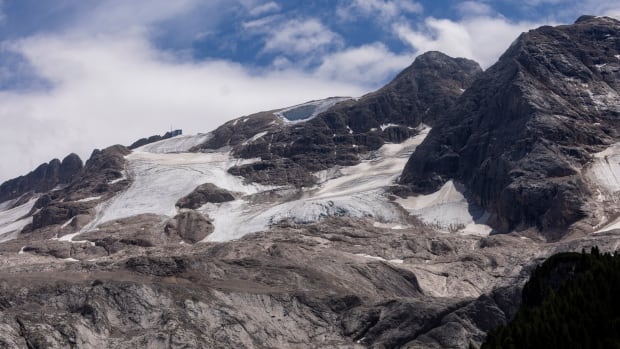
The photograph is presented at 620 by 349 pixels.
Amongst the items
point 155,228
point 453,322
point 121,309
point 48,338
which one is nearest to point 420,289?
point 453,322

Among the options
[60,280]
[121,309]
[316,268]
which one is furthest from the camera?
[316,268]

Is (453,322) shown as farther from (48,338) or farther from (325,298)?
(48,338)

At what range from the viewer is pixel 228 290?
12600 centimetres

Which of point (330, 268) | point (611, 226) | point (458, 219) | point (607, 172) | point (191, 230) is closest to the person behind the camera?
point (330, 268)

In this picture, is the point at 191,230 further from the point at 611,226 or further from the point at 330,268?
the point at 611,226

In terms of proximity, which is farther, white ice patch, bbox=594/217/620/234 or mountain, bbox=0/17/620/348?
white ice patch, bbox=594/217/620/234

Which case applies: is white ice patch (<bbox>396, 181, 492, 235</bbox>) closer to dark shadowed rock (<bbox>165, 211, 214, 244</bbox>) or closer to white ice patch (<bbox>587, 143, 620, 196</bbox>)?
white ice patch (<bbox>587, 143, 620, 196</bbox>)

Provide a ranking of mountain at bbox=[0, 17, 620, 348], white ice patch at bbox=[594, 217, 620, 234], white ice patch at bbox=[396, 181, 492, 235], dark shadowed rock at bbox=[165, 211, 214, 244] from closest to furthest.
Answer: mountain at bbox=[0, 17, 620, 348] → white ice patch at bbox=[594, 217, 620, 234] → white ice patch at bbox=[396, 181, 492, 235] → dark shadowed rock at bbox=[165, 211, 214, 244]

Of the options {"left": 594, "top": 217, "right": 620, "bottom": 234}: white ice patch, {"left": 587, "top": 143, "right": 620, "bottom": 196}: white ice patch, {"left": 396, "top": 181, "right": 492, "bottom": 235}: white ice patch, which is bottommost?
{"left": 594, "top": 217, "right": 620, "bottom": 234}: white ice patch

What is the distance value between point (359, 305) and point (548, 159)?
261ft

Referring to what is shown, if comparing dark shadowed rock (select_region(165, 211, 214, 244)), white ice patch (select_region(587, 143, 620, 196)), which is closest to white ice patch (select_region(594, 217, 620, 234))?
white ice patch (select_region(587, 143, 620, 196))

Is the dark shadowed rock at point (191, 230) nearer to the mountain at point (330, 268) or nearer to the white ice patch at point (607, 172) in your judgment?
the mountain at point (330, 268)

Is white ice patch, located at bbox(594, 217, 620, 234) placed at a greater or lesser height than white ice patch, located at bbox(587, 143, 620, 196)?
lesser

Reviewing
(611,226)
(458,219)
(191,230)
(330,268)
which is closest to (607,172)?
(611,226)
